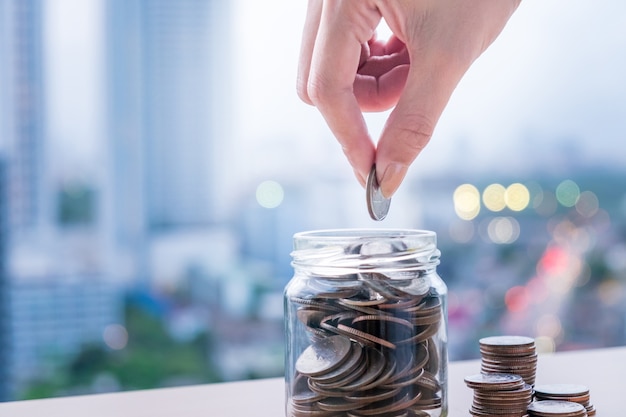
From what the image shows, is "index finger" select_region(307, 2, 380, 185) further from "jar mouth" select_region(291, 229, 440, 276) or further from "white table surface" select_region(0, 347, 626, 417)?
"white table surface" select_region(0, 347, 626, 417)

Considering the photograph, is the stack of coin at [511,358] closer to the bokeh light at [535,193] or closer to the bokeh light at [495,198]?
the bokeh light at [495,198]

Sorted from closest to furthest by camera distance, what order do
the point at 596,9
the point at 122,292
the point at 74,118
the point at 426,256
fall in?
the point at 426,256, the point at 596,9, the point at 74,118, the point at 122,292

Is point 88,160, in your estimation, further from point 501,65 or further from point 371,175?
point 371,175

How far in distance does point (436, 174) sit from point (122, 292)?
9.39 ft

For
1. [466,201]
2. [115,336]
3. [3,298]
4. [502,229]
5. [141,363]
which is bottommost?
[141,363]

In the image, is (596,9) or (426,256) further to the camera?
(596,9)

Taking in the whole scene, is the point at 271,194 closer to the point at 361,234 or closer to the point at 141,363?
the point at 141,363

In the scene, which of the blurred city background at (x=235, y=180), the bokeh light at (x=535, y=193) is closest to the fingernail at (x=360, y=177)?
the blurred city background at (x=235, y=180)

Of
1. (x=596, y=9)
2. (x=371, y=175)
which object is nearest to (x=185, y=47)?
(x=596, y=9)

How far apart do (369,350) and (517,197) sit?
5.03 m

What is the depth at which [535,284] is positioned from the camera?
236 inches

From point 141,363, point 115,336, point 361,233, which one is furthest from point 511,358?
point 141,363

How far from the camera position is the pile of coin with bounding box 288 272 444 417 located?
0.70 m

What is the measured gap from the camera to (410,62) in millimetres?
788
